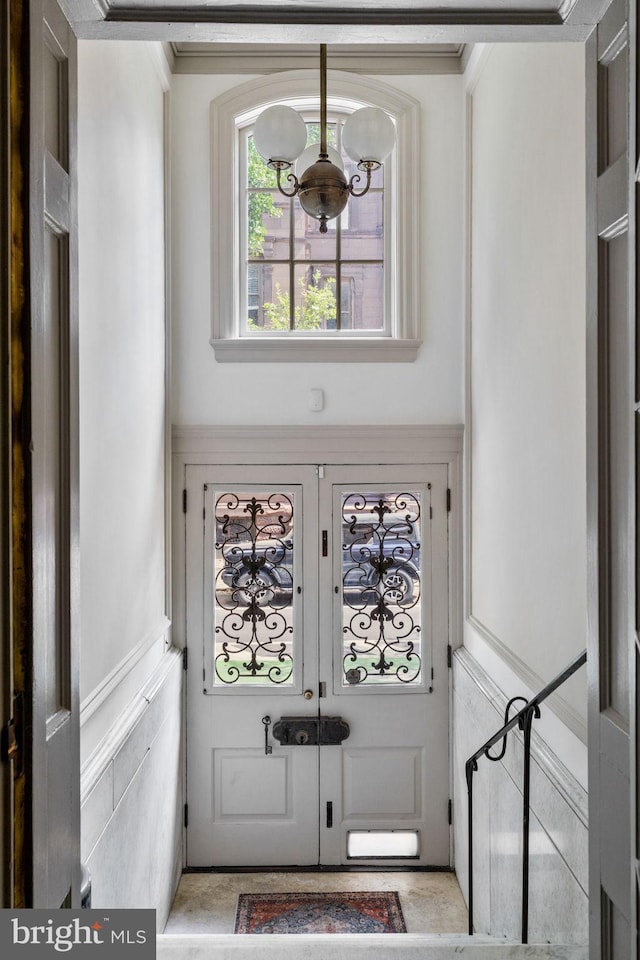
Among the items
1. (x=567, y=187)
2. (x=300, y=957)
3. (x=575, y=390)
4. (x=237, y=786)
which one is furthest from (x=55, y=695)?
(x=237, y=786)

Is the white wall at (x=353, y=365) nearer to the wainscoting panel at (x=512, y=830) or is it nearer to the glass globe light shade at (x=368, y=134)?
the glass globe light shade at (x=368, y=134)

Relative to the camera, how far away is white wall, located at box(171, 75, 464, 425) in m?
3.85

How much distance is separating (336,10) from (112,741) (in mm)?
2180

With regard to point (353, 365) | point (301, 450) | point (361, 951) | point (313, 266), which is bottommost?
point (361, 951)

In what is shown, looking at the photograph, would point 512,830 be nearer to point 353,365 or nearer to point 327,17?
point 353,365

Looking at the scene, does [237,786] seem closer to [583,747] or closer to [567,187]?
[583,747]

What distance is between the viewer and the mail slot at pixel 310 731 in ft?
12.7

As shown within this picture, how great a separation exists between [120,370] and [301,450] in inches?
51.6

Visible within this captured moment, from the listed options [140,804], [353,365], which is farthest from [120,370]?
[140,804]

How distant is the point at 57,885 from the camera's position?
4.21 ft

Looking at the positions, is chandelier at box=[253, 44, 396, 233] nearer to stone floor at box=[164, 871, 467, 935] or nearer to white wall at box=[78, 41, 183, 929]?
white wall at box=[78, 41, 183, 929]

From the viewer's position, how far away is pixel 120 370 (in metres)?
2.77

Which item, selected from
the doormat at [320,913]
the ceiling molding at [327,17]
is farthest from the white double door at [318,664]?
the ceiling molding at [327,17]

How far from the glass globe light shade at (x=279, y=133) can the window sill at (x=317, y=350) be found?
1228 mm
